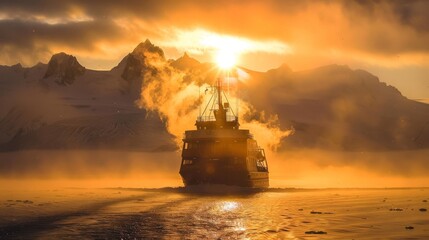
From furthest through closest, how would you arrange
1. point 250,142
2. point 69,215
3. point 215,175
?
point 250,142 → point 215,175 → point 69,215

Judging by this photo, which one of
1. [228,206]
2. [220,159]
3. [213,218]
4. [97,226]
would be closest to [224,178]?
[220,159]

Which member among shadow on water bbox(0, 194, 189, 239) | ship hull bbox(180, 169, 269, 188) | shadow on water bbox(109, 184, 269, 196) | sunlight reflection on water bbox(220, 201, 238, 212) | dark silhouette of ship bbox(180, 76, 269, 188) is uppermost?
dark silhouette of ship bbox(180, 76, 269, 188)

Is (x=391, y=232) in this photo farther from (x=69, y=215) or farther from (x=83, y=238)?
(x=69, y=215)

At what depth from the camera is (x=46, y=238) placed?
28438 millimetres

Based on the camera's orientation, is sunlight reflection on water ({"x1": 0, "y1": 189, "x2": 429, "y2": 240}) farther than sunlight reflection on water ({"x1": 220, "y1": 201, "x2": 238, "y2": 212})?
No

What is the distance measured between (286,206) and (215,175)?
2291 centimetres

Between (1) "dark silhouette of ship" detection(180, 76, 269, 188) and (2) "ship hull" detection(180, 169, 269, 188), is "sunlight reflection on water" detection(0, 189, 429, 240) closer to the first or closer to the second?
(2) "ship hull" detection(180, 169, 269, 188)

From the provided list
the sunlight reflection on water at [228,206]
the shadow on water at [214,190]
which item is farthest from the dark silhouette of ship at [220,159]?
the sunlight reflection on water at [228,206]

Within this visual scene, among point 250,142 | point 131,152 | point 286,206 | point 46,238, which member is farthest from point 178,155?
point 46,238

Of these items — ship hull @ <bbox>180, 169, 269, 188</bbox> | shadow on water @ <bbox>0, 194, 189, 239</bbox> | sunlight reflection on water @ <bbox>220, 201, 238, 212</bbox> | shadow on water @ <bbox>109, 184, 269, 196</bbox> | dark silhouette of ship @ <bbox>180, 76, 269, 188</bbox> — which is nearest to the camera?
shadow on water @ <bbox>0, 194, 189, 239</bbox>

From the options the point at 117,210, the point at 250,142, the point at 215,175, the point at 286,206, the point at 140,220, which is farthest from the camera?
the point at 250,142

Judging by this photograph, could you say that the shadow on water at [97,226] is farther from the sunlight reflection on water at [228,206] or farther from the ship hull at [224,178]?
the ship hull at [224,178]

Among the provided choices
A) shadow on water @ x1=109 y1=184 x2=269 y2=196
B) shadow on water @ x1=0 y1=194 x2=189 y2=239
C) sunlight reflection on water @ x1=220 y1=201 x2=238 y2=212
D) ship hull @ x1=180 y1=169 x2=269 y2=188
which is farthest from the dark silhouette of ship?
shadow on water @ x1=0 y1=194 x2=189 y2=239

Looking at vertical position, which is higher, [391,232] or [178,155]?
[178,155]
